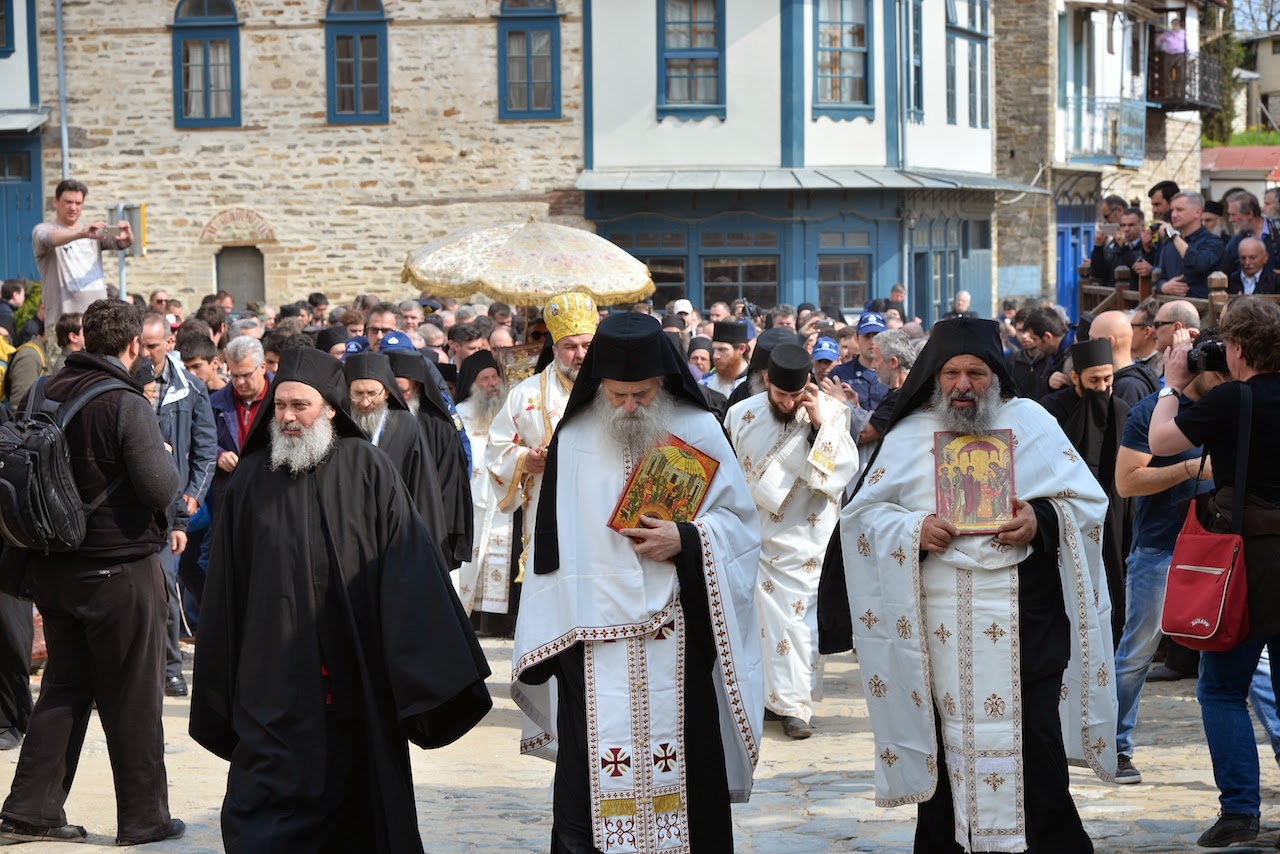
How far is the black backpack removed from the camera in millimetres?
6652

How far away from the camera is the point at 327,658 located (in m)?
5.71

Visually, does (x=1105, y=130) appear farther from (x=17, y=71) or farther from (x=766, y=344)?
(x=766, y=344)

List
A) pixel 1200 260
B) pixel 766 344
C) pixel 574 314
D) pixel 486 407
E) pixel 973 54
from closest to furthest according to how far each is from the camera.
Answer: pixel 574 314 → pixel 766 344 → pixel 486 407 → pixel 1200 260 → pixel 973 54

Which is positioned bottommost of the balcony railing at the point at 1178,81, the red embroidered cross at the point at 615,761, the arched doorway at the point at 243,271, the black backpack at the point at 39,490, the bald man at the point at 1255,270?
the red embroidered cross at the point at 615,761

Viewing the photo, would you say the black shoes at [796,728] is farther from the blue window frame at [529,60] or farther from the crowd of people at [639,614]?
the blue window frame at [529,60]

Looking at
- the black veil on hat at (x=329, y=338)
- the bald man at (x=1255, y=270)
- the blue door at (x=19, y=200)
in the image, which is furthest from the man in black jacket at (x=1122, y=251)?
the blue door at (x=19, y=200)

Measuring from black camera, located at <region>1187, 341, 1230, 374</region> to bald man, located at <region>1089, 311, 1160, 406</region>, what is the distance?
8.00 feet

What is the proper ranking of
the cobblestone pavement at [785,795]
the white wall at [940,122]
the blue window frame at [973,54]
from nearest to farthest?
the cobblestone pavement at [785,795] < the white wall at [940,122] < the blue window frame at [973,54]

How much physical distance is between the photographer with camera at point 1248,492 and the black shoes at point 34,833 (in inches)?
173

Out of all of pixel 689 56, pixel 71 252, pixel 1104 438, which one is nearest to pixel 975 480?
pixel 1104 438

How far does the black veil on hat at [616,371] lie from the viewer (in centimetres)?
584

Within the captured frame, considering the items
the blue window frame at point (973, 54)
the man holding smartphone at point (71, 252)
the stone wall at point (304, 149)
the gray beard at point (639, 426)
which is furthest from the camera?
the blue window frame at point (973, 54)

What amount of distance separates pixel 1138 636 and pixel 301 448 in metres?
4.07

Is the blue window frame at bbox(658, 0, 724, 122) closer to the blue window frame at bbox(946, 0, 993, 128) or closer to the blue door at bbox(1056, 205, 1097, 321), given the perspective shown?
the blue window frame at bbox(946, 0, 993, 128)
